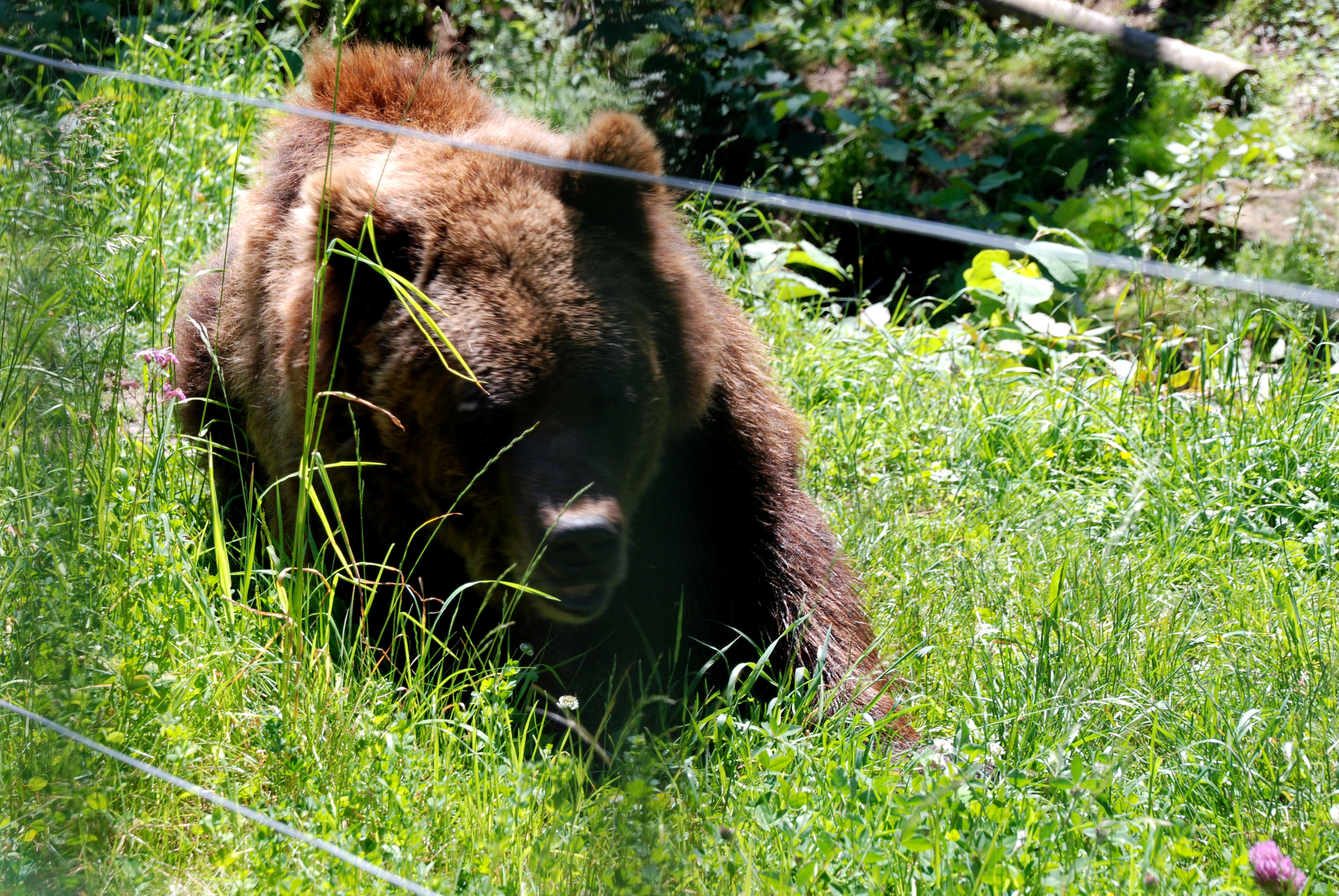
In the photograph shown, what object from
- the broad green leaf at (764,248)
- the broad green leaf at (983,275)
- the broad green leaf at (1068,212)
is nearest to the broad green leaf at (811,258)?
the broad green leaf at (764,248)

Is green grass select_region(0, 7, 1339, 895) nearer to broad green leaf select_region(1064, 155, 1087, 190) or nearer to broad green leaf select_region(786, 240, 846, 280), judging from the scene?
broad green leaf select_region(786, 240, 846, 280)

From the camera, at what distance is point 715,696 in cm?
277

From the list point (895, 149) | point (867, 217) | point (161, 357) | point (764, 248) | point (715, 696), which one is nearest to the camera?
point (867, 217)

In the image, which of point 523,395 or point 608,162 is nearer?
point 523,395

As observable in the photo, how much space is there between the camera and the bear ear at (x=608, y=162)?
2799mm

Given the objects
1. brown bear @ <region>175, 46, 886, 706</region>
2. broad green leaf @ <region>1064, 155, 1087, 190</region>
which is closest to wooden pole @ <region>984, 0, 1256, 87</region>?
broad green leaf @ <region>1064, 155, 1087, 190</region>

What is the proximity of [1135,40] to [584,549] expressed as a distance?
7.03 m

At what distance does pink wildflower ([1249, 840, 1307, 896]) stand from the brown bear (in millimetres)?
948

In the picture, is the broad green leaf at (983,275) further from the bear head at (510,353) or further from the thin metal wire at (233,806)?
the thin metal wire at (233,806)

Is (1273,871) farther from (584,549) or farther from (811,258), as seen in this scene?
(811,258)

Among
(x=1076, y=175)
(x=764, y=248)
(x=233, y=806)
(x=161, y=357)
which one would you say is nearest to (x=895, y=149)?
(x=1076, y=175)

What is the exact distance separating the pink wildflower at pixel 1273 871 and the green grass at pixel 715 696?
7cm

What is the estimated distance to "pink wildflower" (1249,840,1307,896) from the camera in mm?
1938

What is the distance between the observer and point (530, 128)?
127 inches
